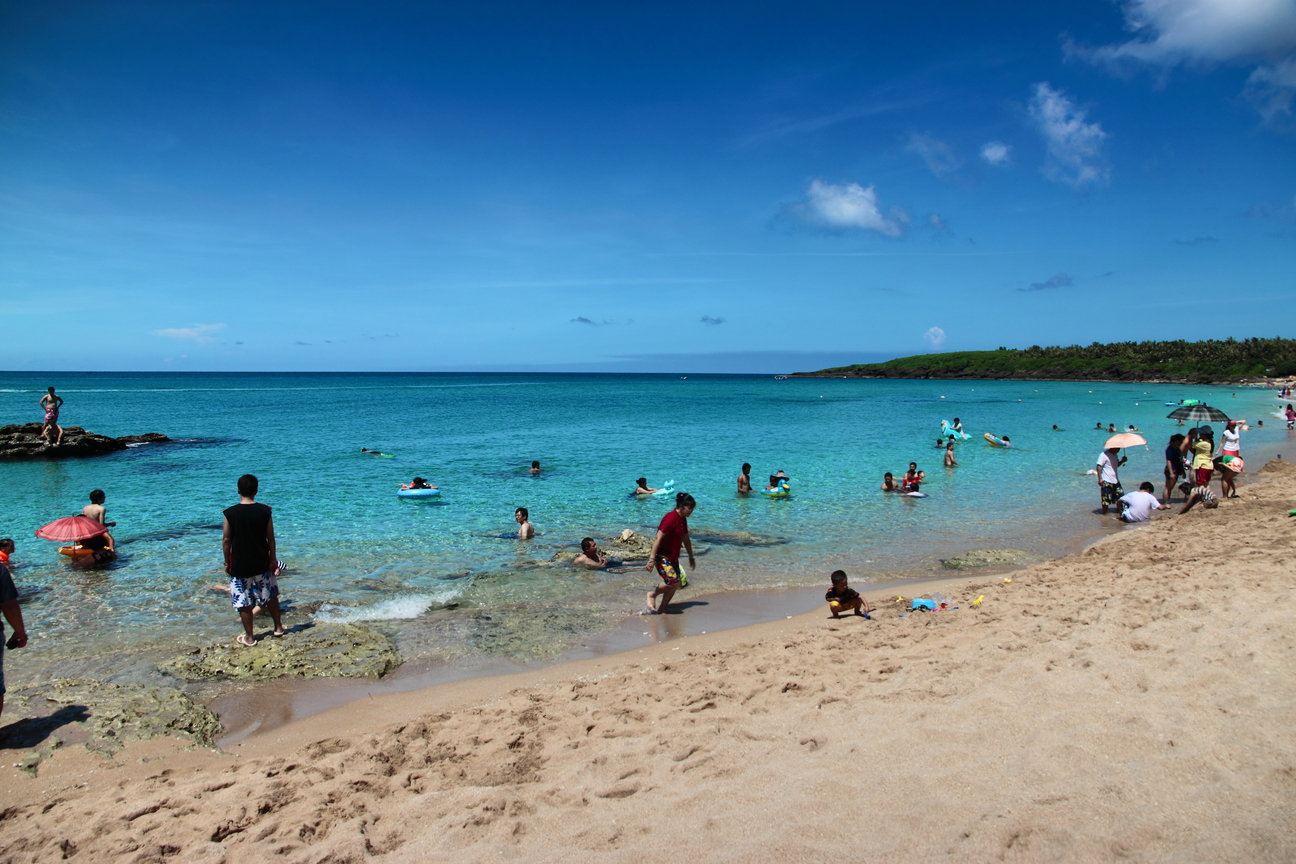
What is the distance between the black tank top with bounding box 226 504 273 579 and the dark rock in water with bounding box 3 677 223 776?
145cm

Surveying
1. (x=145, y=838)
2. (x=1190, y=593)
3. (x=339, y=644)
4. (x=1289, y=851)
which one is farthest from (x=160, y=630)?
(x=1190, y=593)

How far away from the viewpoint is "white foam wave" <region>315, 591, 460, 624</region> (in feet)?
33.7

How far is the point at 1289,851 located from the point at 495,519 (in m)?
15.9

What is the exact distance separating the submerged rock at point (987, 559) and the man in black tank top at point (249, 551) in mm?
11258

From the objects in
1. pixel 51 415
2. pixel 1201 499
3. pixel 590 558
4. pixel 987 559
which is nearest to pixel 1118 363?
pixel 1201 499

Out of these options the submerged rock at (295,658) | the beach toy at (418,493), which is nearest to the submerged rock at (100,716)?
the submerged rock at (295,658)

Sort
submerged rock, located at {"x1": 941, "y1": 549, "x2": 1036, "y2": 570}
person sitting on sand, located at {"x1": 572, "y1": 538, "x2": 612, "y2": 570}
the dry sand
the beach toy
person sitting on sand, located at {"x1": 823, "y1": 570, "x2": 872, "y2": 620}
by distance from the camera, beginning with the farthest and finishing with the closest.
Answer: the beach toy < submerged rock, located at {"x1": 941, "y1": 549, "x2": 1036, "y2": 570} < person sitting on sand, located at {"x1": 572, "y1": 538, "x2": 612, "y2": 570} < person sitting on sand, located at {"x1": 823, "y1": 570, "x2": 872, "y2": 620} < the dry sand

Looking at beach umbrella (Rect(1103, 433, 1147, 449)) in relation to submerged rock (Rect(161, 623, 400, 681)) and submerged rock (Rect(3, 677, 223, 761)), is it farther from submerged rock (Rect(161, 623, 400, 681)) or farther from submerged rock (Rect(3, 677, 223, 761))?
submerged rock (Rect(3, 677, 223, 761))

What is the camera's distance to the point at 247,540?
8156 millimetres

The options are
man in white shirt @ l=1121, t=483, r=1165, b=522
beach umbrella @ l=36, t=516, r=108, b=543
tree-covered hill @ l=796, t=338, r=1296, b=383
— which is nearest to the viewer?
beach umbrella @ l=36, t=516, r=108, b=543

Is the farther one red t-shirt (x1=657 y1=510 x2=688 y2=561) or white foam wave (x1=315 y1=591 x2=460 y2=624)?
white foam wave (x1=315 y1=591 x2=460 y2=624)

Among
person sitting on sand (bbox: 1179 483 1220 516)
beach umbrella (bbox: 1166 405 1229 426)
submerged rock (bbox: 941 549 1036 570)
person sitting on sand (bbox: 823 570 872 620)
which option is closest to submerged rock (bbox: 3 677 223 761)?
person sitting on sand (bbox: 823 570 872 620)

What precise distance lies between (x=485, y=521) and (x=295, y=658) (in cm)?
903

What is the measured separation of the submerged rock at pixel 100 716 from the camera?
6391 mm
